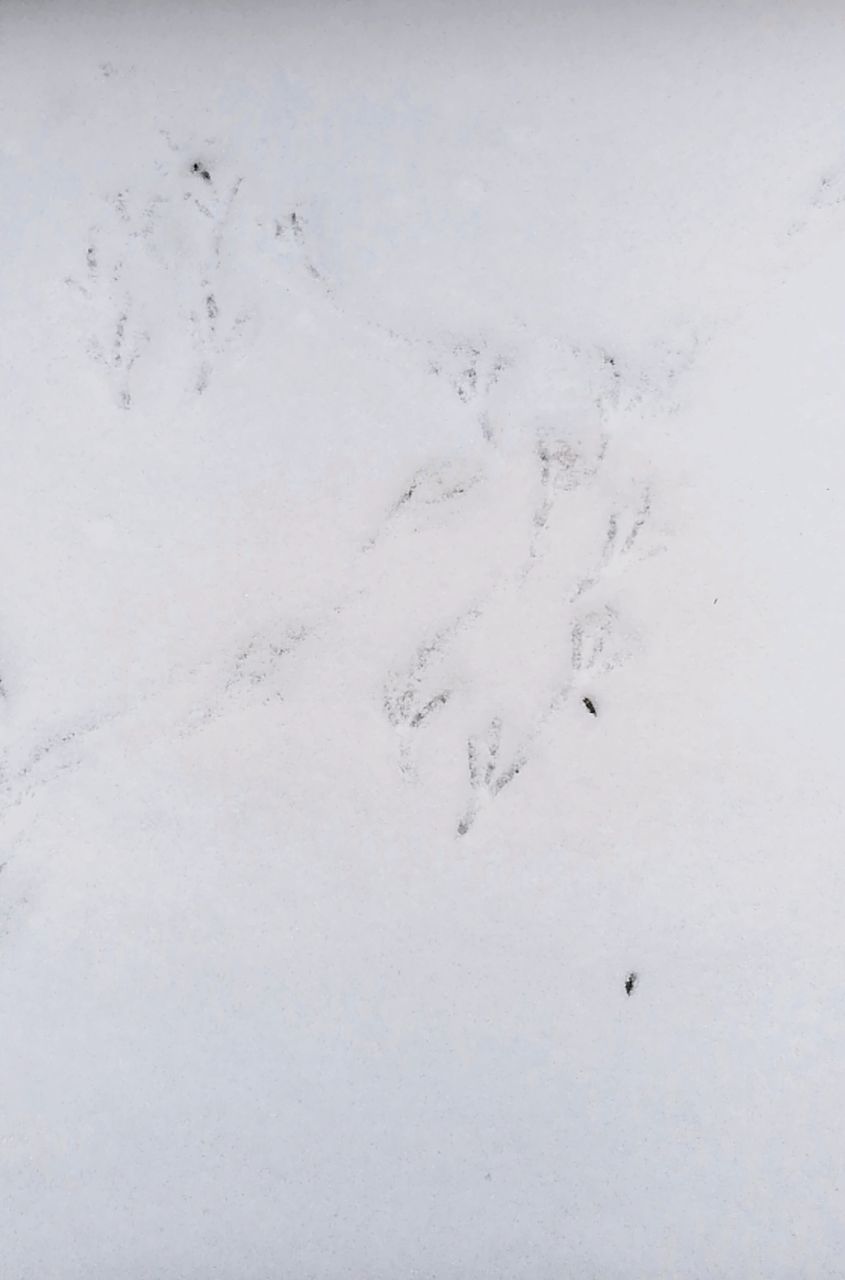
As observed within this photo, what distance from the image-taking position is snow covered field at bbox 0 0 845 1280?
0.55 meters

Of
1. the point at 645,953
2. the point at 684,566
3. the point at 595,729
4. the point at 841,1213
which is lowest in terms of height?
the point at 841,1213

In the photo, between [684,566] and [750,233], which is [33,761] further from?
[750,233]

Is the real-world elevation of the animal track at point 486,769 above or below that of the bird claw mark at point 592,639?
below

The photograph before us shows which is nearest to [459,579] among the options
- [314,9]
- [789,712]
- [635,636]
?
[635,636]

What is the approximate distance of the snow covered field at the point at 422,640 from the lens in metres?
0.55

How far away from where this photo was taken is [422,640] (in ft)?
1.84

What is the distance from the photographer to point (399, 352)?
567 mm

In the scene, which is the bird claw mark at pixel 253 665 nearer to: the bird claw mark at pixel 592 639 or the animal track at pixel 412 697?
the animal track at pixel 412 697

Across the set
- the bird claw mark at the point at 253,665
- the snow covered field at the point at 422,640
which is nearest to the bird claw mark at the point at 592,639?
the snow covered field at the point at 422,640

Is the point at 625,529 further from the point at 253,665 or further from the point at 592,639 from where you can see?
the point at 253,665

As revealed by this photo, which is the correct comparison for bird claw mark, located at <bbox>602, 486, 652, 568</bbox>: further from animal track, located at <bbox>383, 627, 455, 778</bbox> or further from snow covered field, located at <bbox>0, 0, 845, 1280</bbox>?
animal track, located at <bbox>383, 627, 455, 778</bbox>

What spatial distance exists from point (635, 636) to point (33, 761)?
409 millimetres

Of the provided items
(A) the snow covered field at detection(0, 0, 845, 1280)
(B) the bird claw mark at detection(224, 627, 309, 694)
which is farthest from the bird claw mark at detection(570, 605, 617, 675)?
(B) the bird claw mark at detection(224, 627, 309, 694)

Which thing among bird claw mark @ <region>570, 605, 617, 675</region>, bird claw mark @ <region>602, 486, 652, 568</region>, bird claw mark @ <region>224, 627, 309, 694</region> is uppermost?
bird claw mark @ <region>602, 486, 652, 568</region>
